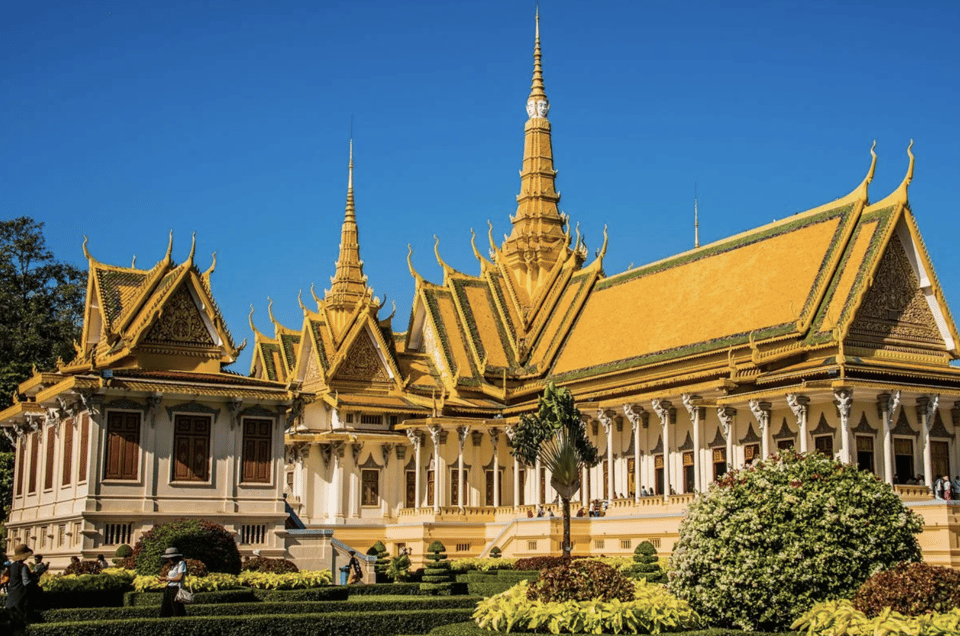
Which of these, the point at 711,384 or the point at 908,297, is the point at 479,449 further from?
the point at 908,297

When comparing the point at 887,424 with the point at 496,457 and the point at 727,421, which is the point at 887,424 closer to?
the point at 727,421

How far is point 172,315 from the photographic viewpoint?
105 ft

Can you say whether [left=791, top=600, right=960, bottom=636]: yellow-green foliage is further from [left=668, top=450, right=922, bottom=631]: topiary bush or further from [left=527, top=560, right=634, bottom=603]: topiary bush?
[left=527, top=560, right=634, bottom=603]: topiary bush

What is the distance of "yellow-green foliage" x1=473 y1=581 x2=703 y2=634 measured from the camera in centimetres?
1465

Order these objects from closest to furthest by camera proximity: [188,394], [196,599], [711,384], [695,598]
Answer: [695,598]
[196,599]
[188,394]
[711,384]

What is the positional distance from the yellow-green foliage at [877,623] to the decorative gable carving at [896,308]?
22.8 metres

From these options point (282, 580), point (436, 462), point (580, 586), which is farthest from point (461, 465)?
point (580, 586)

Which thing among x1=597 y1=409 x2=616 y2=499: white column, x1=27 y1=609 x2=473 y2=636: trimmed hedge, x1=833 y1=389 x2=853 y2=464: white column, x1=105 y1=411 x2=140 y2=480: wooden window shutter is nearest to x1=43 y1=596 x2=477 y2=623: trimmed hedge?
x1=27 y1=609 x2=473 y2=636: trimmed hedge

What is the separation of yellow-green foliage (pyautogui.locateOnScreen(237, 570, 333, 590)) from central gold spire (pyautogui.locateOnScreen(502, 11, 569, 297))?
27459 millimetres

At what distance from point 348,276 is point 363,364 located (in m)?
10.2

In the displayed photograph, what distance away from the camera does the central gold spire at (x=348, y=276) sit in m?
57.8

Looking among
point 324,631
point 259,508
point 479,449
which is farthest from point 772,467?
point 479,449

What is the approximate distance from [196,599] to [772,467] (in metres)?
10.3

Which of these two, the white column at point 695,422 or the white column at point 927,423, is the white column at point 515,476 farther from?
the white column at point 927,423
